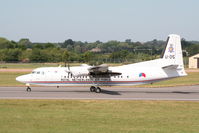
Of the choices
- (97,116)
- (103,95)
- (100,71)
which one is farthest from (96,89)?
(97,116)

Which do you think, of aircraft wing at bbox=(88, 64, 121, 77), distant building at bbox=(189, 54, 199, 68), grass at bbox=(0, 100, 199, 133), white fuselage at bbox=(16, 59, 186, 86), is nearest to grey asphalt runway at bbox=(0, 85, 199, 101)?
white fuselage at bbox=(16, 59, 186, 86)

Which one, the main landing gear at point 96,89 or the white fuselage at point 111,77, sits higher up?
the white fuselage at point 111,77

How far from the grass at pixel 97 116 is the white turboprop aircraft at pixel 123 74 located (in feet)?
22.4

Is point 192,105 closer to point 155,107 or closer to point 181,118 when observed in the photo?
point 155,107

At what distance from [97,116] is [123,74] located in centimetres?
1333

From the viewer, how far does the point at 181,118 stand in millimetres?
17641

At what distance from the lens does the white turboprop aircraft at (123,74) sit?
1203 inches

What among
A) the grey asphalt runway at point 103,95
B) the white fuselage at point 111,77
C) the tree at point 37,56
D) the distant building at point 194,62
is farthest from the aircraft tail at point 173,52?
the tree at point 37,56

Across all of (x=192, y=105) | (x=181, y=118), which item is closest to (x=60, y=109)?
(x=181, y=118)

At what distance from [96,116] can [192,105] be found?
8.11 m

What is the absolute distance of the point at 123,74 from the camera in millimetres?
30859

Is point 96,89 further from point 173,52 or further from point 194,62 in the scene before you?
point 194,62

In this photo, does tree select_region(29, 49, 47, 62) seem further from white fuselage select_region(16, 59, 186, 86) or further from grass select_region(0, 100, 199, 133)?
grass select_region(0, 100, 199, 133)

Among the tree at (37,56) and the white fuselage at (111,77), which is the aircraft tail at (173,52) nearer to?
the white fuselage at (111,77)
